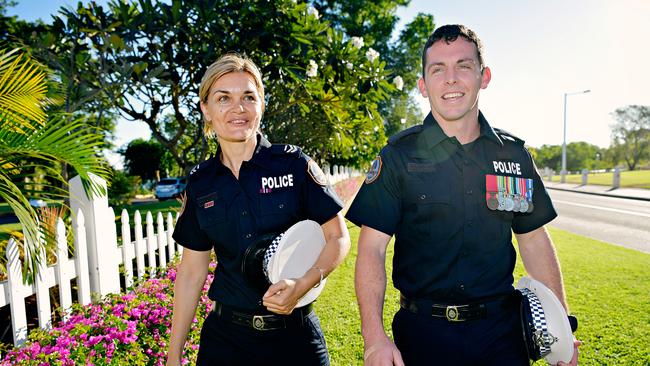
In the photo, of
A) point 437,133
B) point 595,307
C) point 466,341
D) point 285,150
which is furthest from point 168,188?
point 466,341

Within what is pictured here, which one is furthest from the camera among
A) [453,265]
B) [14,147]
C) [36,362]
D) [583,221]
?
[583,221]

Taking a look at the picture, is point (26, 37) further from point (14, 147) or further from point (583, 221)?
point (583, 221)

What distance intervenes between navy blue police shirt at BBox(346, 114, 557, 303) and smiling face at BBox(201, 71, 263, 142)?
0.64 metres

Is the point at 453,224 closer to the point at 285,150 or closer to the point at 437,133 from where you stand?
the point at 437,133

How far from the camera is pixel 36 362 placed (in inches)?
95.8

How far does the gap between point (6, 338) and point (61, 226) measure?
1303mm

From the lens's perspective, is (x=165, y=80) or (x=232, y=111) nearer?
(x=232, y=111)

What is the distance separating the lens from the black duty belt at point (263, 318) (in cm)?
184

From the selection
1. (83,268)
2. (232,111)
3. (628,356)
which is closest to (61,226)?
(83,268)

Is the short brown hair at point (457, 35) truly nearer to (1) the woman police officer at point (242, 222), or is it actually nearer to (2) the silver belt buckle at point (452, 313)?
(1) the woman police officer at point (242, 222)

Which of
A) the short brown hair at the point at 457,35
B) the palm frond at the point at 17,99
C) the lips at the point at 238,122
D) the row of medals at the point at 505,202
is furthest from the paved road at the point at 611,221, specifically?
the palm frond at the point at 17,99

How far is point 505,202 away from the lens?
1.83m

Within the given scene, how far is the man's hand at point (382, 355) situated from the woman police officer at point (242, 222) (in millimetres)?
378

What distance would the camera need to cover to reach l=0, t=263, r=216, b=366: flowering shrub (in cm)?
251
